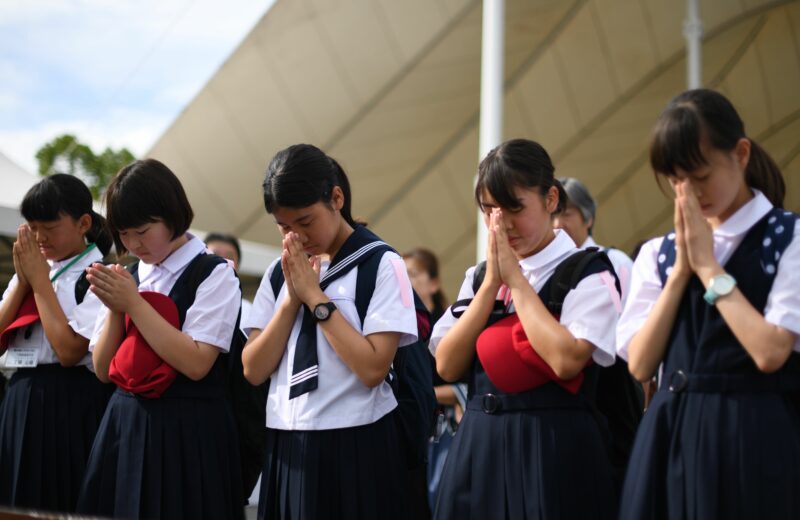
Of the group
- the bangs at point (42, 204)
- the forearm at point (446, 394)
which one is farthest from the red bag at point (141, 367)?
the forearm at point (446, 394)

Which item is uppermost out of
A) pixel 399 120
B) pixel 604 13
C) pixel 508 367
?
pixel 604 13

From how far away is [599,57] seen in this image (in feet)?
59.6

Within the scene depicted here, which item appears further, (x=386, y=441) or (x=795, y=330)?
(x=386, y=441)

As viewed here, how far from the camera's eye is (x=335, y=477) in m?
2.80

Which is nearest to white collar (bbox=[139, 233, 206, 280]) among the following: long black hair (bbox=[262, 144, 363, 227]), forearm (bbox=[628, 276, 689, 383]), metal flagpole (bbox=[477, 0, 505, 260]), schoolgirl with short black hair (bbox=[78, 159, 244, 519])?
schoolgirl with short black hair (bbox=[78, 159, 244, 519])

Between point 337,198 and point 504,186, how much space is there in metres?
0.58

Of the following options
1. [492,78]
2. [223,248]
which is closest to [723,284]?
[223,248]

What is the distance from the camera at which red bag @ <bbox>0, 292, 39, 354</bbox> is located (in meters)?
3.63

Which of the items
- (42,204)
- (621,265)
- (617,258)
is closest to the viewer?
(42,204)

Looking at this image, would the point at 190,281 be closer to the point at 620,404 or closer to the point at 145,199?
the point at 145,199

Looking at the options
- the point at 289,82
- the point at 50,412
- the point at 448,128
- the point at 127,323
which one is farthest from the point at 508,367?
the point at 448,128

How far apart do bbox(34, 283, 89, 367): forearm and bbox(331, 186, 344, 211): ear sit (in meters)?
1.18

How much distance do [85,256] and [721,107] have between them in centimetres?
256

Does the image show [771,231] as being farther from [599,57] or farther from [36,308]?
[599,57]
